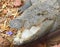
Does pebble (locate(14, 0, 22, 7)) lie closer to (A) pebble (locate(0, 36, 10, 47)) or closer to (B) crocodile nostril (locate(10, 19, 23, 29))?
(B) crocodile nostril (locate(10, 19, 23, 29))

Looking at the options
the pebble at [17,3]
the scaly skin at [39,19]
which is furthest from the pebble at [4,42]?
the pebble at [17,3]

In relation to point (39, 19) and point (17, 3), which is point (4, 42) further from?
point (17, 3)

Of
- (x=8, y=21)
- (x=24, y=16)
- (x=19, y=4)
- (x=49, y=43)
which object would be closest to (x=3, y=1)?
(x=19, y=4)

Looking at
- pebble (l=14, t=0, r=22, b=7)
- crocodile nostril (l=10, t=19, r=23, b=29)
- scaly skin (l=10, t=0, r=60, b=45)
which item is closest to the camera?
scaly skin (l=10, t=0, r=60, b=45)

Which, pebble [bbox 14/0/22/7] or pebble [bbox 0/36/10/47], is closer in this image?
pebble [bbox 0/36/10/47]

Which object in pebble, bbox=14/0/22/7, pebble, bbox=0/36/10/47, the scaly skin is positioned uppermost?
pebble, bbox=14/0/22/7

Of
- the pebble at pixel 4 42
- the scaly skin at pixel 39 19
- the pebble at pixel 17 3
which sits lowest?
the pebble at pixel 4 42

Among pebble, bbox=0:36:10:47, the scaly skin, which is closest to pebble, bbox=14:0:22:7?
the scaly skin

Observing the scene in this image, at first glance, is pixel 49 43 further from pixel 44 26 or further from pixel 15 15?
pixel 15 15

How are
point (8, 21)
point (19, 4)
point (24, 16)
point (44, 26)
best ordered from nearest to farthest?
point (44, 26)
point (24, 16)
point (8, 21)
point (19, 4)

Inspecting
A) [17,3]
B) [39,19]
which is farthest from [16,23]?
[17,3]

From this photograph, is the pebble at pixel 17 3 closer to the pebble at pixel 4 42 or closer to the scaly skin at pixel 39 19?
the scaly skin at pixel 39 19
